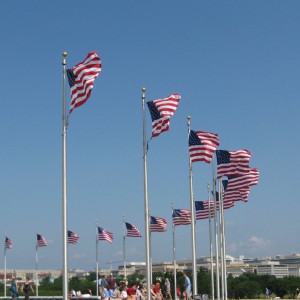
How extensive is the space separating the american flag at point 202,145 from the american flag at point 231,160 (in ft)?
14.5

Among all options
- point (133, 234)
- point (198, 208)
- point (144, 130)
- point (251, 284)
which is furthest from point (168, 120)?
point (251, 284)

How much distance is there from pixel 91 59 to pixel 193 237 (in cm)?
1256

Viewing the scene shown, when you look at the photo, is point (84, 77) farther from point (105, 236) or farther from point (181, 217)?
point (105, 236)

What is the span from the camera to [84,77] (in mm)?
Answer: 25500

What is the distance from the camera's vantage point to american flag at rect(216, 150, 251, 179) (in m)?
38.2

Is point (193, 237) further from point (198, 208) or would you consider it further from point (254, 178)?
point (198, 208)

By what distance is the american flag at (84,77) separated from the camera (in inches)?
999

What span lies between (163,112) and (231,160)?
9191mm

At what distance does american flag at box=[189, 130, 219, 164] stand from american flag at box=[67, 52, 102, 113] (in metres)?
9.26

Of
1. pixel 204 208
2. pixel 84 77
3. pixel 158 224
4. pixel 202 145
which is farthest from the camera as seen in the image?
pixel 158 224

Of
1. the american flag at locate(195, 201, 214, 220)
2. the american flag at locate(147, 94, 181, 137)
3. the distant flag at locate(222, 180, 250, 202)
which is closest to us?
the american flag at locate(147, 94, 181, 137)

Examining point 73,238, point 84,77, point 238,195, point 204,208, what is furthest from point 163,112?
point 73,238

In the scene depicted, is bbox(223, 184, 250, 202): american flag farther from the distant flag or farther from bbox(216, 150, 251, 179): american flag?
bbox(216, 150, 251, 179): american flag

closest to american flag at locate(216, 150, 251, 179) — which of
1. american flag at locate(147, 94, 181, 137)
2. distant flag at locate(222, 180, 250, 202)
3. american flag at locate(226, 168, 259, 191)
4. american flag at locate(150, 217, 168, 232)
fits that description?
american flag at locate(226, 168, 259, 191)
